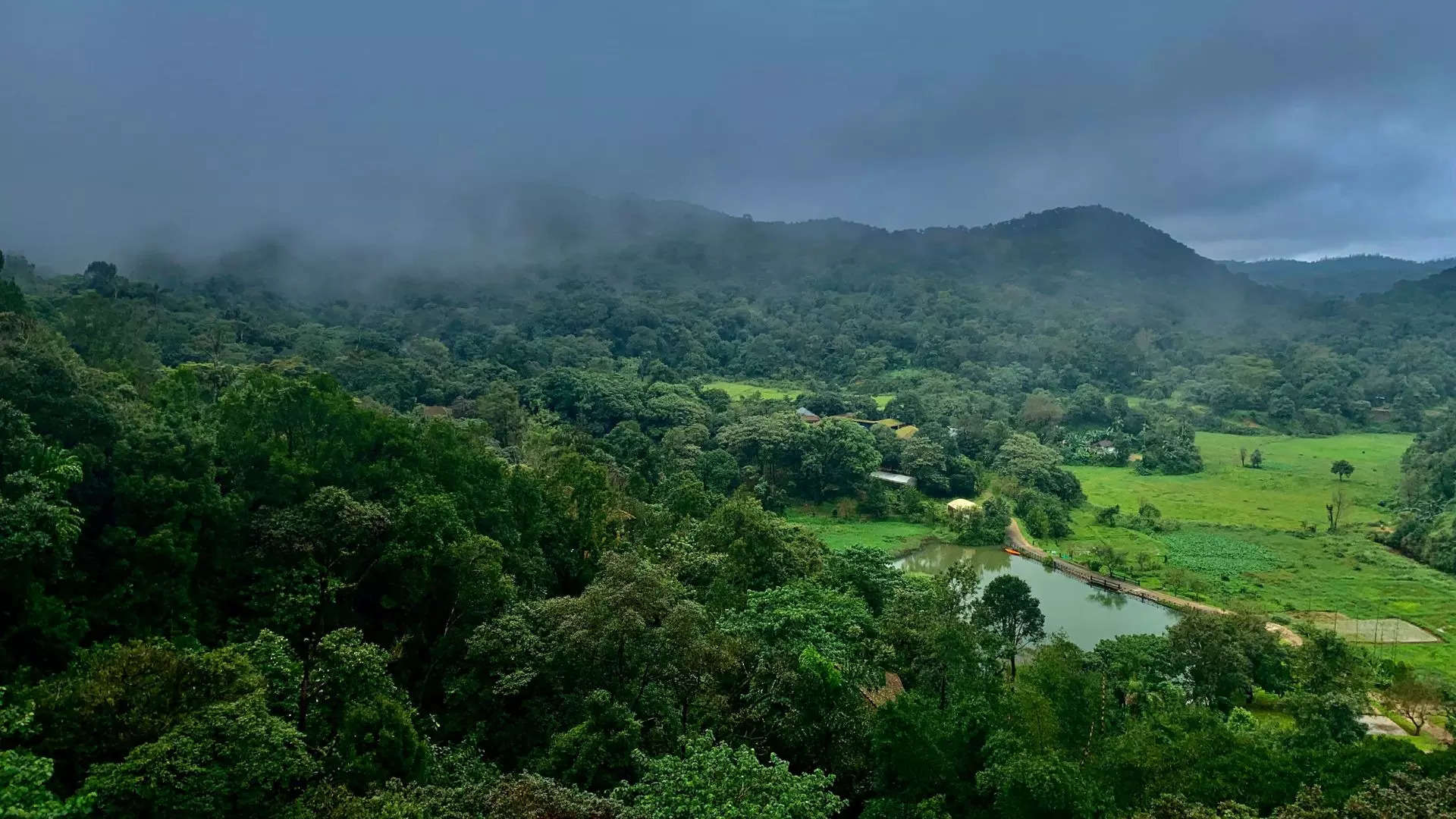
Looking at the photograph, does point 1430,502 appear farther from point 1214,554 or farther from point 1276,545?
point 1214,554

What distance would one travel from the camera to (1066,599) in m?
27.5

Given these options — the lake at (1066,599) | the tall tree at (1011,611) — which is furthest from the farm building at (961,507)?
the tall tree at (1011,611)

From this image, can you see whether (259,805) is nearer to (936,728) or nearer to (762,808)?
(762,808)

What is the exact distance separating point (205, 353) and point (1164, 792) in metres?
50.7

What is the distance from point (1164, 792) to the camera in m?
8.67

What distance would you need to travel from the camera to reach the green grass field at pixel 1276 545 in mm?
25688

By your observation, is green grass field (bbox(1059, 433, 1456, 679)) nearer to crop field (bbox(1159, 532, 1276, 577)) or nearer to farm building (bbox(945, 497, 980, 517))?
crop field (bbox(1159, 532, 1276, 577))

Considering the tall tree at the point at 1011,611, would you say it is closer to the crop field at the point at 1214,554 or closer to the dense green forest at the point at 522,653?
the dense green forest at the point at 522,653

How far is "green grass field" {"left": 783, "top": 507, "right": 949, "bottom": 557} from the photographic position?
108 ft

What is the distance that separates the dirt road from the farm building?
196 centimetres

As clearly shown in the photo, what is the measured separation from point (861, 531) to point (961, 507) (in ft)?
16.4

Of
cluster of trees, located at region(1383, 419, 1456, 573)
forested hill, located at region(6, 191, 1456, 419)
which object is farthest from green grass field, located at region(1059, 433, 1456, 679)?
forested hill, located at region(6, 191, 1456, 419)

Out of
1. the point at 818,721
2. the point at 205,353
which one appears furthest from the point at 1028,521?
the point at 205,353

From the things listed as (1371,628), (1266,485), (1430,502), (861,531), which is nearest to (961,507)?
(861,531)
